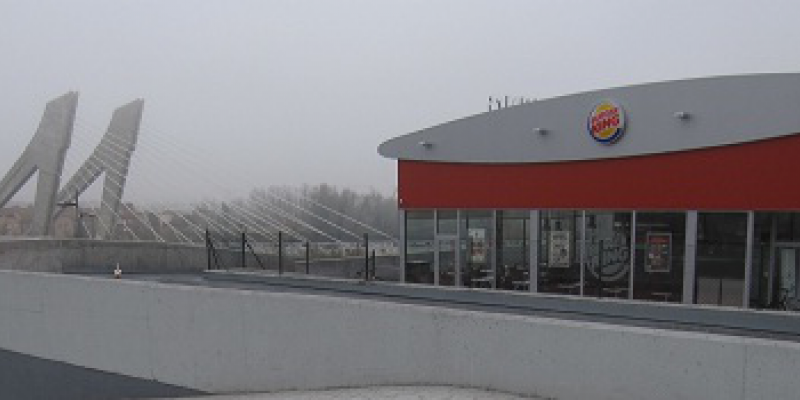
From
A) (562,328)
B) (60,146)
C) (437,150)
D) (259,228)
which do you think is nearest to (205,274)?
(437,150)

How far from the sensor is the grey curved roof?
10859 mm

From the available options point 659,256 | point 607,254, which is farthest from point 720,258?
point 607,254

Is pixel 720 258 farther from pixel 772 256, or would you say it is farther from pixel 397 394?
pixel 397 394

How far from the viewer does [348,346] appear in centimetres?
629

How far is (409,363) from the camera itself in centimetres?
594

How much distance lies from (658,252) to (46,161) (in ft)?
101

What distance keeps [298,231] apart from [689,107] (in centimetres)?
2189

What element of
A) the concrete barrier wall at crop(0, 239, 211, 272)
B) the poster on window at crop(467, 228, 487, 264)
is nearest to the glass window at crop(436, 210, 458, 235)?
the poster on window at crop(467, 228, 487, 264)

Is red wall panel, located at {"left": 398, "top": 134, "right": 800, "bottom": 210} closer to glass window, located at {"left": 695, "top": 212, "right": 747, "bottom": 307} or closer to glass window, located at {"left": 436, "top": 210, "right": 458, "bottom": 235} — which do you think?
glass window, located at {"left": 436, "top": 210, "right": 458, "bottom": 235}

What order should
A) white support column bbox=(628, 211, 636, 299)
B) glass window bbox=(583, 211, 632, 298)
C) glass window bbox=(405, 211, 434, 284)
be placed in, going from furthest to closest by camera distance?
glass window bbox=(405, 211, 434, 284) → glass window bbox=(583, 211, 632, 298) → white support column bbox=(628, 211, 636, 299)

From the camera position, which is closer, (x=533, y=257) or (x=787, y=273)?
(x=787, y=273)

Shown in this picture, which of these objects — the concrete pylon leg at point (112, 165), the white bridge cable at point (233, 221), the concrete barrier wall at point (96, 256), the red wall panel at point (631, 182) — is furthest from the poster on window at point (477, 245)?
the concrete pylon leg at point (112, 165)

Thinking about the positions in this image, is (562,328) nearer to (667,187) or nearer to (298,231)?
(667,187)

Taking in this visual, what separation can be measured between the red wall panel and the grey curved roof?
0.66ft
